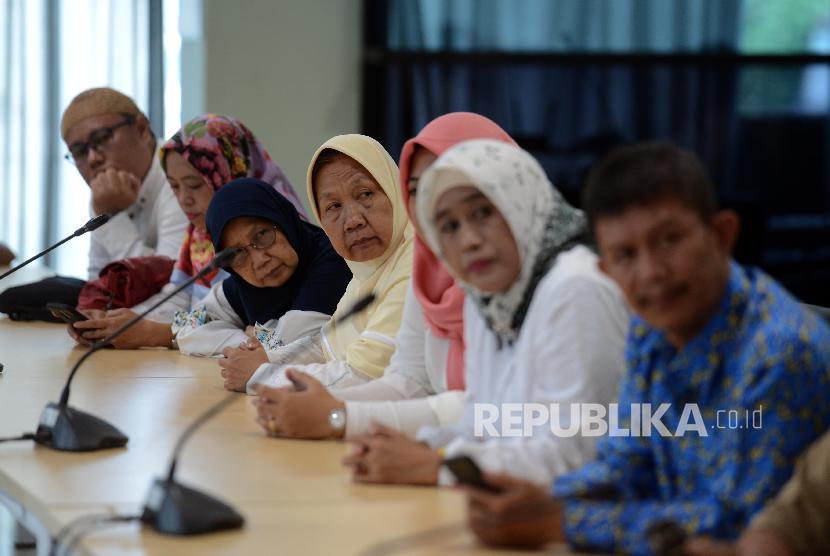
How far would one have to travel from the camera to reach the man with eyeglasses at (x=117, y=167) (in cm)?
448

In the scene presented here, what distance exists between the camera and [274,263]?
3033 millimetres

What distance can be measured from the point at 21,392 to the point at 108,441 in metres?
0.70

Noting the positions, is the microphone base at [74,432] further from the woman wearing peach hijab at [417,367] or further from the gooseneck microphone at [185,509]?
the gooseneck microphone at [185,509]

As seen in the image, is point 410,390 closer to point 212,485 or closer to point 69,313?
point 212,485

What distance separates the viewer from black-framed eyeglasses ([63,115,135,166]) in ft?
14.7

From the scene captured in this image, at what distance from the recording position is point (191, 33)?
6.25 metres

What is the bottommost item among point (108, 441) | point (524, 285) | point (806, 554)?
point (108, 441)

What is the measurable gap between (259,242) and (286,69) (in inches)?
126

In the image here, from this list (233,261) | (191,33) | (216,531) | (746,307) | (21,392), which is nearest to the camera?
(746,307)

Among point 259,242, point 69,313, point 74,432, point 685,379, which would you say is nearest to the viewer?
point 685,379

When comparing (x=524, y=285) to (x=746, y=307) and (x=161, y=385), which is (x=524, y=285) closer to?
(x=746, y=307)

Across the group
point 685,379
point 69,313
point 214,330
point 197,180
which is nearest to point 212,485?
point 685,379

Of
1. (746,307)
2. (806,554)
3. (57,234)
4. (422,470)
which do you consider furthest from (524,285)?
(57,234)

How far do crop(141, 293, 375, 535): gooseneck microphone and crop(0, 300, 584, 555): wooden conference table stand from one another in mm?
14
